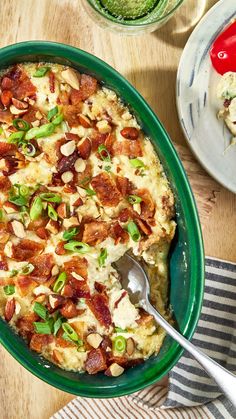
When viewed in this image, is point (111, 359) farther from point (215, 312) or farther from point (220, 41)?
point (220, 41)

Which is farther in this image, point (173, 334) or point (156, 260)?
point (156, 260)

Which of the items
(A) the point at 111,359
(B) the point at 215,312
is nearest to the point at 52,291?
(A) the point at 111,359

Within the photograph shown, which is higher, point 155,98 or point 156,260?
point 155,98

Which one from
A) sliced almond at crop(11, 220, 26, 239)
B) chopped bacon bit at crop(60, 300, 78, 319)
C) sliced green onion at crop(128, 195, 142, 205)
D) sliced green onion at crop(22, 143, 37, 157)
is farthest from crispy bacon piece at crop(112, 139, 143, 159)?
chopped bacon bit at crop(60, 300, 78, 319)

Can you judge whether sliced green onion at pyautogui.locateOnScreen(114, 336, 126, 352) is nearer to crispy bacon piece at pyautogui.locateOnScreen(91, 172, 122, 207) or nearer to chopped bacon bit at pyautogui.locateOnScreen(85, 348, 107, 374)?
chopped bacon bit at pyautogui.locateOnScreen(85, 348, 107, 374)

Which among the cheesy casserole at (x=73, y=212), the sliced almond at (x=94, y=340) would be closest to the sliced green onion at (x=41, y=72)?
the cheesy casserole at (x=73, y=212)

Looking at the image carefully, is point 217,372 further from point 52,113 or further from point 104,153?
point 52,113

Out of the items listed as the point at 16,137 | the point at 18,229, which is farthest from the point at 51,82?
the point at 18,229
